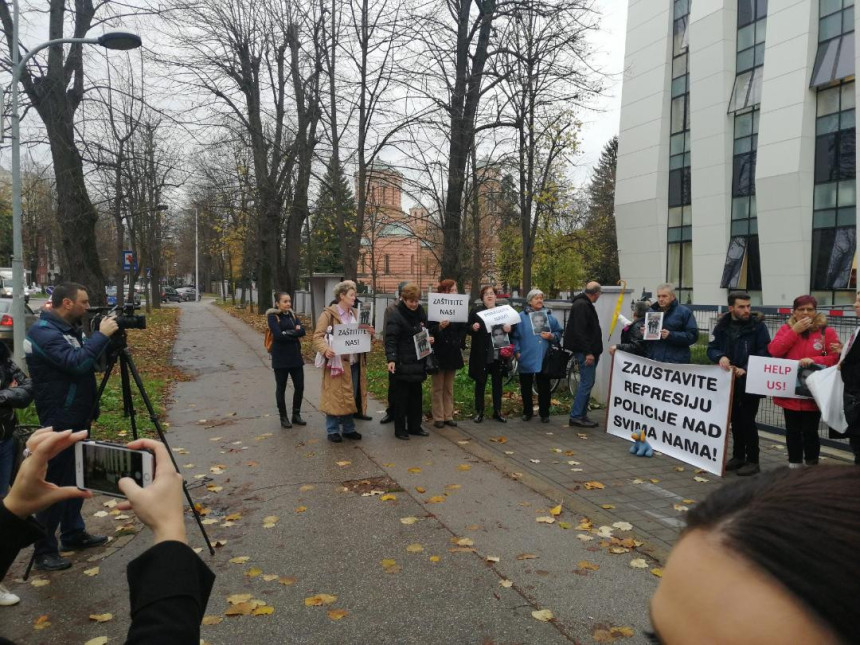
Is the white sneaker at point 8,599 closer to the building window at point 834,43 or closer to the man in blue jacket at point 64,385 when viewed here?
the man in blue jacket at point 64,385

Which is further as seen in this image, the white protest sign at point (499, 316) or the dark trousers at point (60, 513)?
the white protest sign at point (499, 316)

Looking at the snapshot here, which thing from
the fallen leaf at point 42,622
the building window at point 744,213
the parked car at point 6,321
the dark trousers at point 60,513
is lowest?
the fallen leaf at point 42,622

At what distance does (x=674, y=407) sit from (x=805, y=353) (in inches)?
58.1

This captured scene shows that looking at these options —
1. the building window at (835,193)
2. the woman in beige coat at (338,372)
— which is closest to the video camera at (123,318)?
the woman in beige coat at (338,372)

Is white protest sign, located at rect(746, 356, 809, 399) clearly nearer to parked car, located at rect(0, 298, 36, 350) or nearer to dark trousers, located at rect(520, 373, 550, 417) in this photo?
dark trousers, located at rect(520, 373, 550, 417)

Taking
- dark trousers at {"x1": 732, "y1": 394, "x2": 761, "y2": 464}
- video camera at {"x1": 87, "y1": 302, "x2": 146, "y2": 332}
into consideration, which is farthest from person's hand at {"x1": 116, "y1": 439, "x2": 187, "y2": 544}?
dark trousers at {"x1": 732, "y1": 394, "x2": 761, "y2": 464}

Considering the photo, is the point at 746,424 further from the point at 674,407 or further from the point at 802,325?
the point at 802,325

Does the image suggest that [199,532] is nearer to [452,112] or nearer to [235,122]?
[452,112]

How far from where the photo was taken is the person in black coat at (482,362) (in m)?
9.22

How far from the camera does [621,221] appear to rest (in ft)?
123

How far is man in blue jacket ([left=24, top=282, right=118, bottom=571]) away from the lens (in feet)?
15.3

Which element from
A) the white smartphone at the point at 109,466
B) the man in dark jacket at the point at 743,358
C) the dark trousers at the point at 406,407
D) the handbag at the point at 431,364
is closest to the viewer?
the white smartphone at the point at 109,466

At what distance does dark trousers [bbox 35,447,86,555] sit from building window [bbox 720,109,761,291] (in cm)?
3114

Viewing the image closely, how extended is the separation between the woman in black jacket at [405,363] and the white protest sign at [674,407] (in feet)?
8.17
